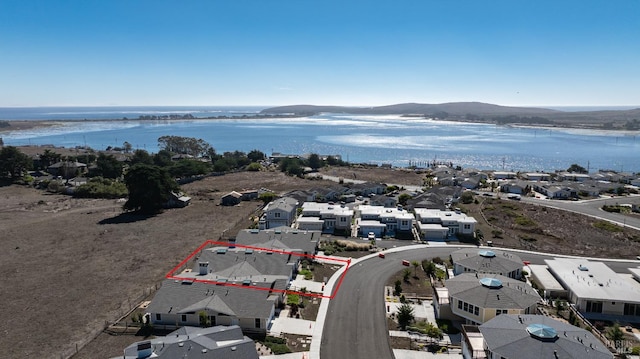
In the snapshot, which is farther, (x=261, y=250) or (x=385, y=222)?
(x=385, y=222)

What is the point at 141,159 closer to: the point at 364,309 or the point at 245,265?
the point at 245,265

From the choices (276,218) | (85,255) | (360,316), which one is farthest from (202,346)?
(276,218)

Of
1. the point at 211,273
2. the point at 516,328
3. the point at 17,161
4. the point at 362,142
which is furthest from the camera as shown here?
the point at 362,142

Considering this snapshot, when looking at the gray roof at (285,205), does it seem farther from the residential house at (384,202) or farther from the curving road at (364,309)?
the curving road at (364,309)

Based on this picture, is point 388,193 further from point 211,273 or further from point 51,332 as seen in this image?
point 51,332

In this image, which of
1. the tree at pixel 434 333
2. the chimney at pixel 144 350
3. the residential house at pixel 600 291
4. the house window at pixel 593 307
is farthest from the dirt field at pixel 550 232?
the chimney at pixel 144 350

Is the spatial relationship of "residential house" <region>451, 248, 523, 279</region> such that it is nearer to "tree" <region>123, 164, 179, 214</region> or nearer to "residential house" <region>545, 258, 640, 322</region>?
"residential house" <region>545, 258, 640, 322</region>

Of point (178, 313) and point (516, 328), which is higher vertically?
point (516, 328)

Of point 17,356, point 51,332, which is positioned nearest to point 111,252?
point 51,332
